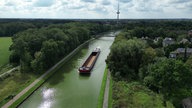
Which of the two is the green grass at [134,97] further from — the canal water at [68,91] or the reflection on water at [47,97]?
the reflection on water at [47,97]

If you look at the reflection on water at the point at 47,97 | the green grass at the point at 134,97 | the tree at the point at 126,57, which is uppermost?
the tree at the point at 126,57

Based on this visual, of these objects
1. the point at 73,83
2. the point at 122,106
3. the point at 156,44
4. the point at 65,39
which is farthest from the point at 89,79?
the point at 156,44

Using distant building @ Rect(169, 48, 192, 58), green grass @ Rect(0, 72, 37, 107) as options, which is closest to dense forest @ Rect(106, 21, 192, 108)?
green grass @ Rect(0, 72, 37, 107)

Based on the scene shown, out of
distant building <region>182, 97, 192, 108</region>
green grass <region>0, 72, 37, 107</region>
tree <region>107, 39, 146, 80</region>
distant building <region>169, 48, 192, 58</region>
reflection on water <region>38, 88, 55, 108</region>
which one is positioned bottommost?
reflection on water <region>38, 88, 55, 108</region>

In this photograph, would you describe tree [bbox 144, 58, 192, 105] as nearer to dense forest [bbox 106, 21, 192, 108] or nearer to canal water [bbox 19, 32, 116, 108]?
dense forest [bbox 106, 21, 192, 108]

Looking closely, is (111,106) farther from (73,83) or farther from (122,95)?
(73,83)

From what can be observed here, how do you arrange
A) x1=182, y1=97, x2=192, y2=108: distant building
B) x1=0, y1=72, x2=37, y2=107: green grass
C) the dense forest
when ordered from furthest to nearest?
x1=0, y1=72, x2=37, y2=107: green grass, the dense forest, x1=182, y1=97, x2=192, y2=108: distant building

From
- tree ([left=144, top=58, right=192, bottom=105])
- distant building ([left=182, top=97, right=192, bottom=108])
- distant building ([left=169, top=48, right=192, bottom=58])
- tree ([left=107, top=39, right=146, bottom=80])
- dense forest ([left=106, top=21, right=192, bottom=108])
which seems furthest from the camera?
distant building ([left=169, top=48, right=192, bottom=58])

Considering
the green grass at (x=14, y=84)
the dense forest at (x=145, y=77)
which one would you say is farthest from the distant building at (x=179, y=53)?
the green grass at (x=14, y=84)
